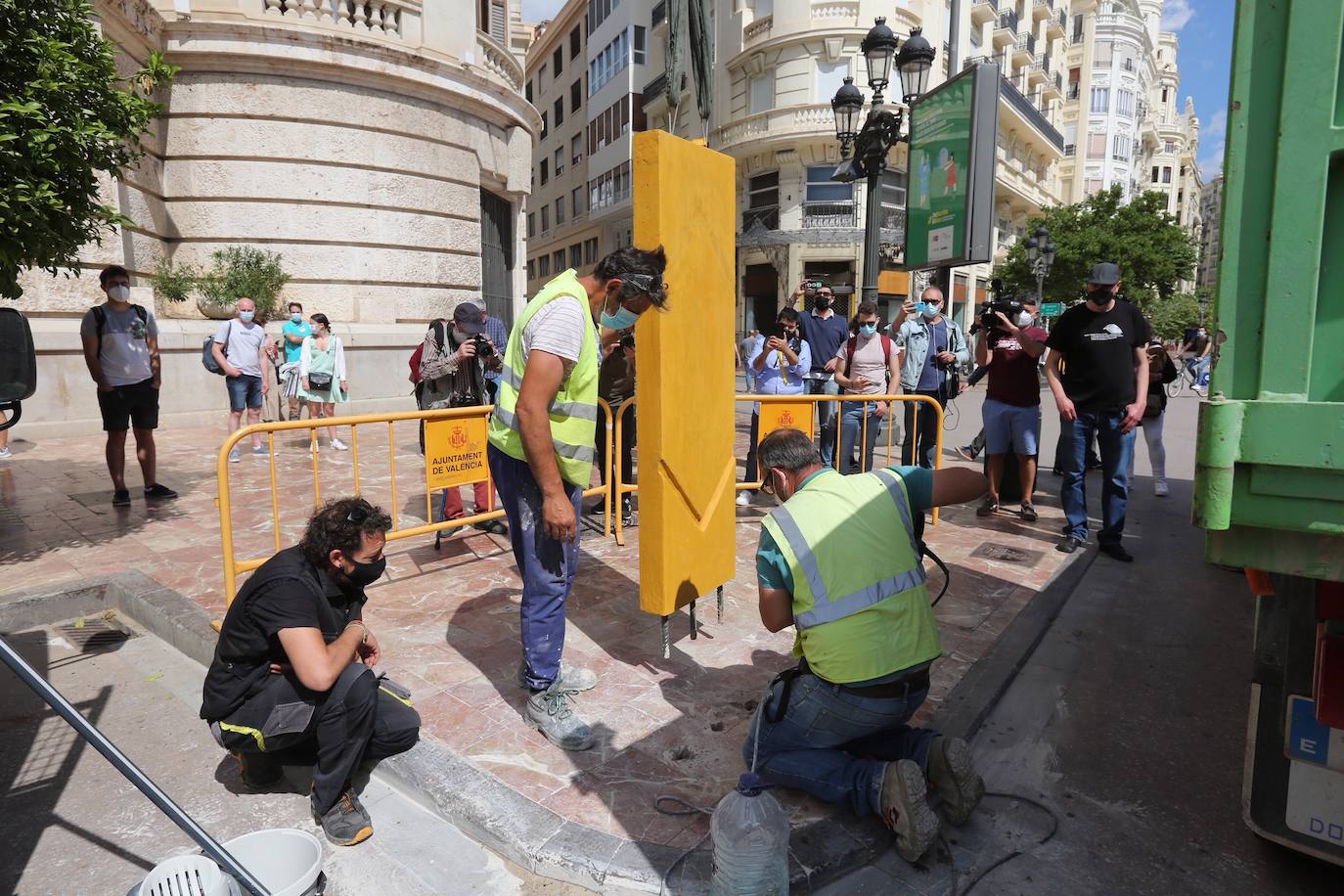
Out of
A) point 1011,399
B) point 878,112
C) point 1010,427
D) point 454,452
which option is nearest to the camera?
point 454,452

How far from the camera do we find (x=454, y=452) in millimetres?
5418

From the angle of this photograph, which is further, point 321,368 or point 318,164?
A: point 318,164

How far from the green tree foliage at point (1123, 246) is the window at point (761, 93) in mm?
13364

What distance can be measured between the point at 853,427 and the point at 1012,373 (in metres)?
1.51

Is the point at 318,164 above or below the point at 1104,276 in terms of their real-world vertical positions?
above

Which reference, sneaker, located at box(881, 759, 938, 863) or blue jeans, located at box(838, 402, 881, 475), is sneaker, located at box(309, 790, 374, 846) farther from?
blue jeans, located at box(838, 402, 881, 475)

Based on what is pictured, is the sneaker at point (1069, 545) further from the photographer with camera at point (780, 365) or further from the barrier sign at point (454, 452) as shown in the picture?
the barrier sign at point (454, 452)

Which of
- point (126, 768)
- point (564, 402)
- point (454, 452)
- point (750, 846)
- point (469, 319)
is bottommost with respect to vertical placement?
point (750, 846)

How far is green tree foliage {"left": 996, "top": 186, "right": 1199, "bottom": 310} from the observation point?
3478cm

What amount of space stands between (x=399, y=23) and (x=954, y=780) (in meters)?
14.6

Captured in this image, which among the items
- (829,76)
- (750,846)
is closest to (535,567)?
(750,846)

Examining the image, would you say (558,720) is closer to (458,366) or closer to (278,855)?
(278,855)

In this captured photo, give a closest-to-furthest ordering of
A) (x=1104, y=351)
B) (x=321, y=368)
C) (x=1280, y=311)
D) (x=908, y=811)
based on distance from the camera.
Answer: (x=1280, y=311), (x=908, y=811), (x=1104, y=351), (x=321, y=368)

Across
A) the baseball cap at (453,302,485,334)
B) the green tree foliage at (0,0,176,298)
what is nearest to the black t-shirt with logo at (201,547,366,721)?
the green tree foliage at (0,0,176,298)
